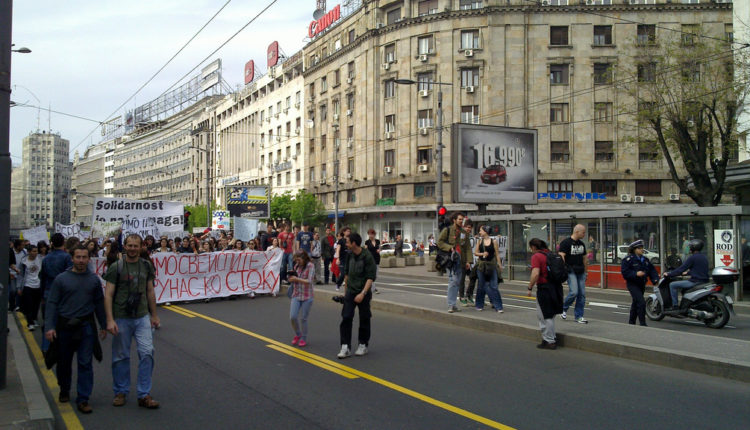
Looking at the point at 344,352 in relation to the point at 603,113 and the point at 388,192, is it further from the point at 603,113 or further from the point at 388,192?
the point at 388,192

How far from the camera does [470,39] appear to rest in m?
47.1

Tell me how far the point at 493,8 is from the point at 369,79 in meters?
11.7

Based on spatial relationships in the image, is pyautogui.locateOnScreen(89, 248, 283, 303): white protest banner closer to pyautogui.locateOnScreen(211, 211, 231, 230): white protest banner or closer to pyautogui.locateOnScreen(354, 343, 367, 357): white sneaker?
pyautogui.locateOnScreen(354, 343, 367, 357): white sneaker

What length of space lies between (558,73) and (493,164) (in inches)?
898

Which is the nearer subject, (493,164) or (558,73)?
(493,164)

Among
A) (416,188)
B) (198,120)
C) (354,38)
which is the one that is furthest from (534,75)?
(198,120)

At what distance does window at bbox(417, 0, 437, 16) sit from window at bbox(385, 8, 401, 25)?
→ 6.69 ft

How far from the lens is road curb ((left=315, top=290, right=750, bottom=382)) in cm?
721

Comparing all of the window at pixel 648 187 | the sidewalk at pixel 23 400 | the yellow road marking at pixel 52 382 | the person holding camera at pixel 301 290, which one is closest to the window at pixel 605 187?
the window at pixel 648 187

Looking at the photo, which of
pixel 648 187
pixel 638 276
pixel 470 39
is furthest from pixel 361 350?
pixel 470 39

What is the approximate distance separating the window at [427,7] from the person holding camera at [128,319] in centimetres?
4609

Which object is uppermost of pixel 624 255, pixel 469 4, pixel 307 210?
pixel 469 4

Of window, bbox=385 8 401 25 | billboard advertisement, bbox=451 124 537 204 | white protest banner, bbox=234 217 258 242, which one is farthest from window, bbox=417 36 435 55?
white protest banner, bbox=234 217 258 242

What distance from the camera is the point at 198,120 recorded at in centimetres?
9212
